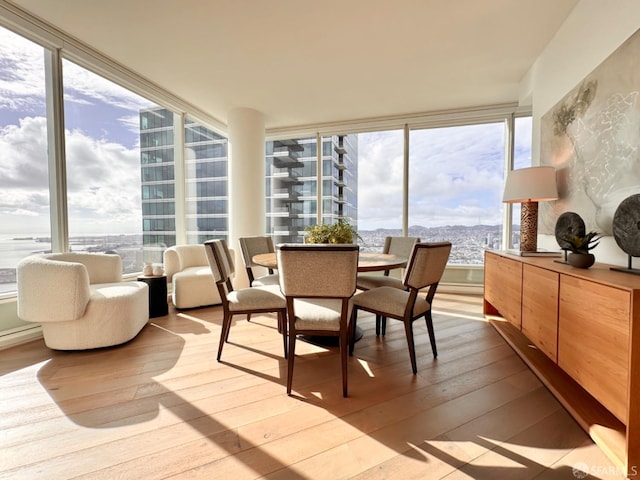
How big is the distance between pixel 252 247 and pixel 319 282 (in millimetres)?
1933

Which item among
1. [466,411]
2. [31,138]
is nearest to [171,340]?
[31,138]

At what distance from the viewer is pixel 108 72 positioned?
11.0ft

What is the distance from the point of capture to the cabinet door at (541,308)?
1.83 m

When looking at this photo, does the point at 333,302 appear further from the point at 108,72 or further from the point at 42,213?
the point at 108,72

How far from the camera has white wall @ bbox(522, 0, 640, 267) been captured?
6.36ft

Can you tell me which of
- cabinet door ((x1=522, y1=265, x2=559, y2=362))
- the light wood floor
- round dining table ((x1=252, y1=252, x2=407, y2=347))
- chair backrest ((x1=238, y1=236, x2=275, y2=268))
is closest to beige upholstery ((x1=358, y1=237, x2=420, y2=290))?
round dining table ((x1=252, y1=252, x2=407, y2=347))

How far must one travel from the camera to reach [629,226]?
1591mm

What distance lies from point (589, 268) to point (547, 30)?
2329mm

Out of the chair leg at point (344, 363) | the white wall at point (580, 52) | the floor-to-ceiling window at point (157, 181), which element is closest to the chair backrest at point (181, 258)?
the floor-to-ceiling window at point (157, 181)

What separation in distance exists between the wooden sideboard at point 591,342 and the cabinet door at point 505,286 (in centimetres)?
3

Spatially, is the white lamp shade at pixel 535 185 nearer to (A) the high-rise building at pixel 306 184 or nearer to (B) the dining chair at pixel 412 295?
(B) the dining chair at pixel 412 295

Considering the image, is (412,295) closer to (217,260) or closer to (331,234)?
(331,234)

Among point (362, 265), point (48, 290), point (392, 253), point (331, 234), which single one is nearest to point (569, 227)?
point (362, 265)

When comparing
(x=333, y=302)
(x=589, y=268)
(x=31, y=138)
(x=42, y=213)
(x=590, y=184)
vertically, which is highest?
(x=31, y=138)
